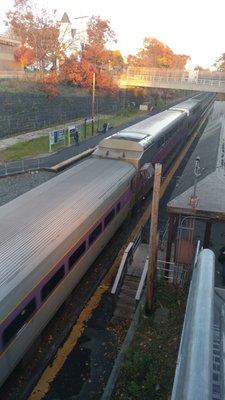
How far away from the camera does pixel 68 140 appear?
1298 inches

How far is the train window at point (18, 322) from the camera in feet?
25.0

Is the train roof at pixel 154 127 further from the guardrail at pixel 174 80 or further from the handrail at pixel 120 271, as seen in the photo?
the guardrail at pixel 174 80

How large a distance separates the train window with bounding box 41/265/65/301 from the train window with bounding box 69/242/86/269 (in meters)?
0.53

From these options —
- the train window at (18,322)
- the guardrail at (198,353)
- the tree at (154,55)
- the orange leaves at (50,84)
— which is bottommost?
the train window at (18,322)

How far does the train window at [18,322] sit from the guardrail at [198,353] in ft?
13.4

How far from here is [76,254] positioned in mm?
10906

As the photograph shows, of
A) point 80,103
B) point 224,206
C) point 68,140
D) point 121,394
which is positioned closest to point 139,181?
point 224,206

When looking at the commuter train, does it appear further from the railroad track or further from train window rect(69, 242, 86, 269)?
the railroad track

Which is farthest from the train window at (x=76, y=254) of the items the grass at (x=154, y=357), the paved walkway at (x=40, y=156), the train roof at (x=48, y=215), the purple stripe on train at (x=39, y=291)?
the paved walkway at (x=40, y=156)

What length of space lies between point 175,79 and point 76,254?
46.6 metres

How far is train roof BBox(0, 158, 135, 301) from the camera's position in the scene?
8.36 meters

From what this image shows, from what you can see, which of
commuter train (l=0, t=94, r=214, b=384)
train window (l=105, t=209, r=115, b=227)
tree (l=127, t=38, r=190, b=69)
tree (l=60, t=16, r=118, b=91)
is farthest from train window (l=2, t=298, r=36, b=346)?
tree (l=127, t=38, r=190, b=69)

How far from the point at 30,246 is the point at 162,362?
440 cm

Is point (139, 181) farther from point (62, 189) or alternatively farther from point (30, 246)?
point (30, 246)
